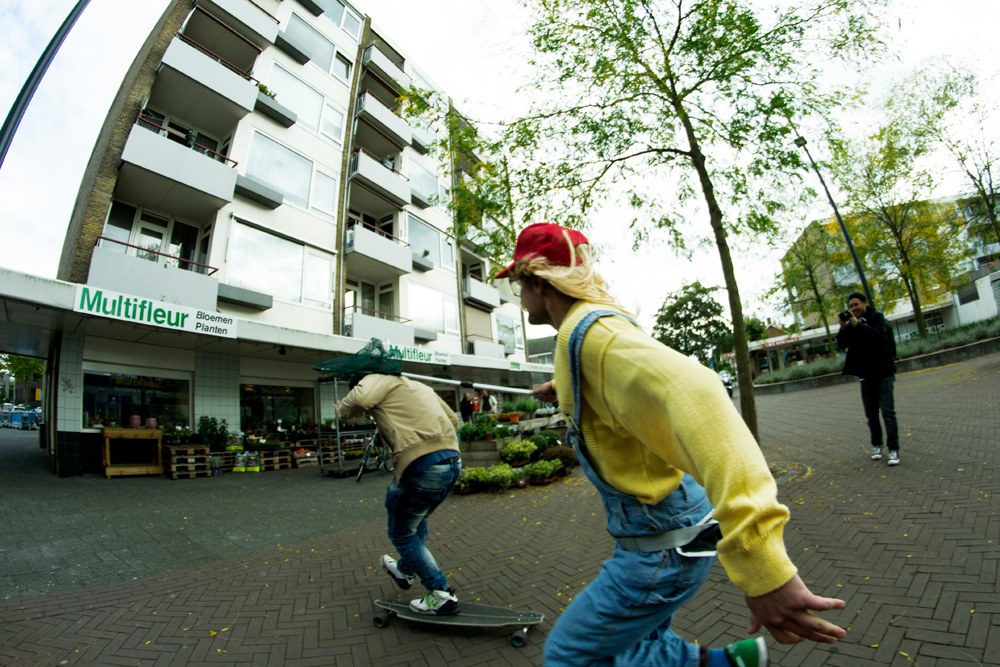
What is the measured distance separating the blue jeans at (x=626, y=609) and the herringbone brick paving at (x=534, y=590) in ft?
5.39

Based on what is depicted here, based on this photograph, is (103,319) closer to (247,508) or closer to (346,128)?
(247,508)

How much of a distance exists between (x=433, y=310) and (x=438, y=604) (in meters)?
17.9

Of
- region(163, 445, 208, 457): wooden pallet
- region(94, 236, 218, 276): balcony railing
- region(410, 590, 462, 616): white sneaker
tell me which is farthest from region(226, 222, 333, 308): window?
region(410, 590, 462, 616): white sneaker

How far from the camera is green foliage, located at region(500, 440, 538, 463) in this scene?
8.52 metres

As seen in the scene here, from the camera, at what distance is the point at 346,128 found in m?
17.9

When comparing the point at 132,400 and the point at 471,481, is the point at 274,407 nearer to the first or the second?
the point at 132,400

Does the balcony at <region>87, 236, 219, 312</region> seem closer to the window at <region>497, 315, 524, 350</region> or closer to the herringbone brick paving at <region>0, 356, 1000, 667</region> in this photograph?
the herringbone brick paving at <region>0, 356, 1000, 667</region>

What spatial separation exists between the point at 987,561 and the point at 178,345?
14632mm

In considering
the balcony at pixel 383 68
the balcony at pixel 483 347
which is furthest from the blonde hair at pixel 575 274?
the balcony at pixel 383 68

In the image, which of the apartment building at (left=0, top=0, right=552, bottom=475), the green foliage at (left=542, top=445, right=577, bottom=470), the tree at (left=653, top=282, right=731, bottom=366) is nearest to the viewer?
the green foliage at (left=542, top=445, right=577, bottom=470)

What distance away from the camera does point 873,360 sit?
5582 mm

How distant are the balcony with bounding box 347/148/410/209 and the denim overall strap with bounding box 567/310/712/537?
18.3 meters

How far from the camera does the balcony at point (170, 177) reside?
1074 cm

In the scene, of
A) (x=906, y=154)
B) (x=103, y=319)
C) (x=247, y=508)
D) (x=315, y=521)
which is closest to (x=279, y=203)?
(x=103, y=319)
